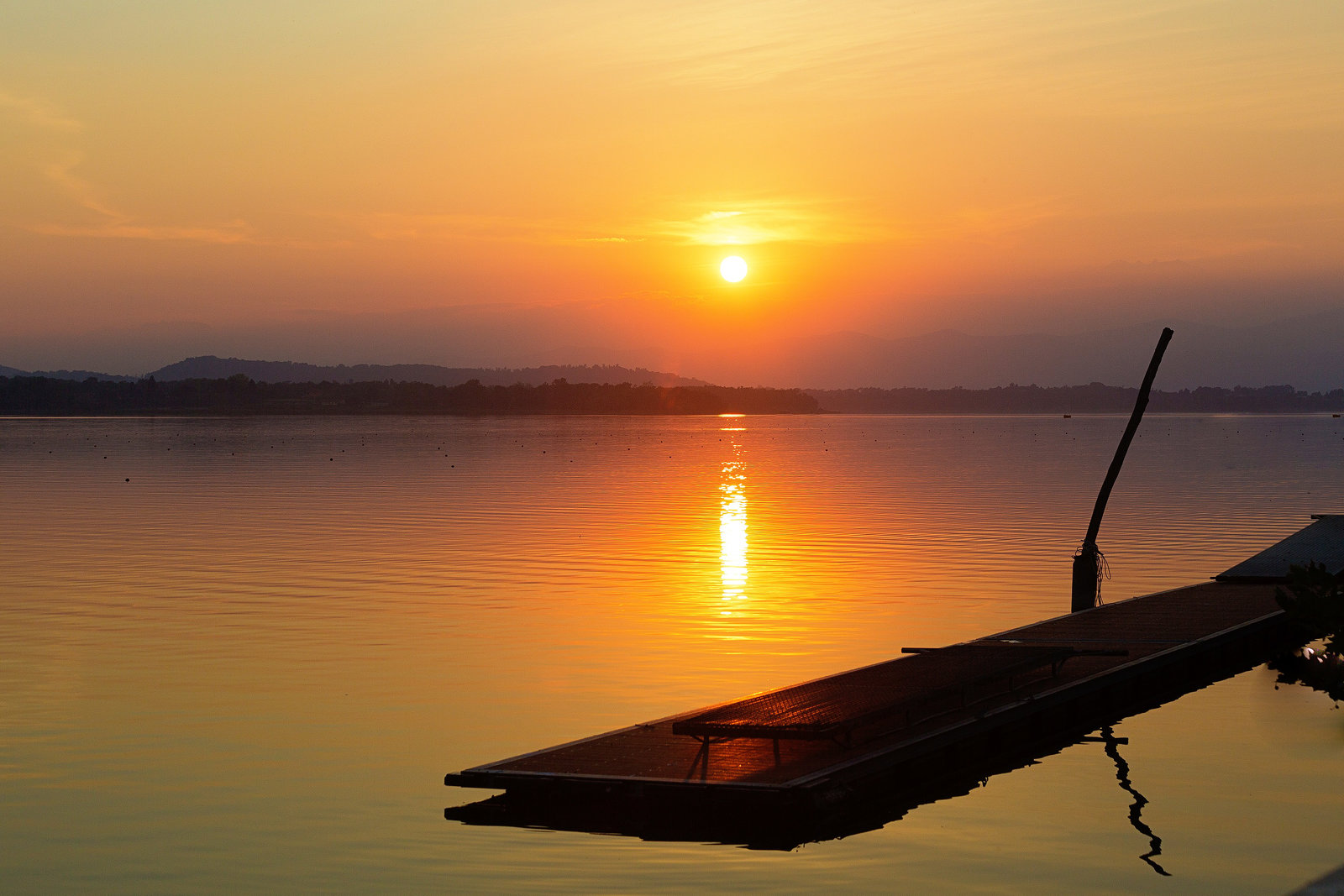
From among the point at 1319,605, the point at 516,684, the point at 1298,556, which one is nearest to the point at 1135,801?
the point at 1319,605

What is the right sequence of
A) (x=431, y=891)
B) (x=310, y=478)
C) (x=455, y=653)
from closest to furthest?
1. (x=431, y=891)
2. (x=455, y=653)
3. (x=310, y=478)

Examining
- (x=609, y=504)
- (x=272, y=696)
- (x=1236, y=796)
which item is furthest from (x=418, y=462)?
(x=1236, y=796)

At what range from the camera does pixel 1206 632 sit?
25.5m

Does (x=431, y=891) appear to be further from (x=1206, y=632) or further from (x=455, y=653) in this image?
(x=1206, y=632)

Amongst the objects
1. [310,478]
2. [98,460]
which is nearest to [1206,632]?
[310,478]

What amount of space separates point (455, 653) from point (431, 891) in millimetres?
12665

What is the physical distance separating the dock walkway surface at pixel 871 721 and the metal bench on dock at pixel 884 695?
3 cm

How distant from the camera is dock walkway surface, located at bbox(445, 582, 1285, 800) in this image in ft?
49.4

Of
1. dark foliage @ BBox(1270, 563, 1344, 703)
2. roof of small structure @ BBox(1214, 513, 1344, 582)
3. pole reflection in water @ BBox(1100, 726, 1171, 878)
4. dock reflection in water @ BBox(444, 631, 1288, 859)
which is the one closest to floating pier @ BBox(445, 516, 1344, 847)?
dock reflection in water @ BBox(444, 631, 1288, 859)

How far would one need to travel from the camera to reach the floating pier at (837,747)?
14.7 metres

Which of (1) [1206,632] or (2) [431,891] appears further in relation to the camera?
(1) [1206,632]

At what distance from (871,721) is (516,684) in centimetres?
809

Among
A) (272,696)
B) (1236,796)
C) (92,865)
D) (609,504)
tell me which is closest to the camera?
(92,865)

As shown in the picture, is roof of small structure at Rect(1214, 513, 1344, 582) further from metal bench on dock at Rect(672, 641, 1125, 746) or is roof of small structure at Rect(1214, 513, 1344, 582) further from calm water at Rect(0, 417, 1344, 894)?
metal bench on dock at Rect(672, 641, 1125, 746)
